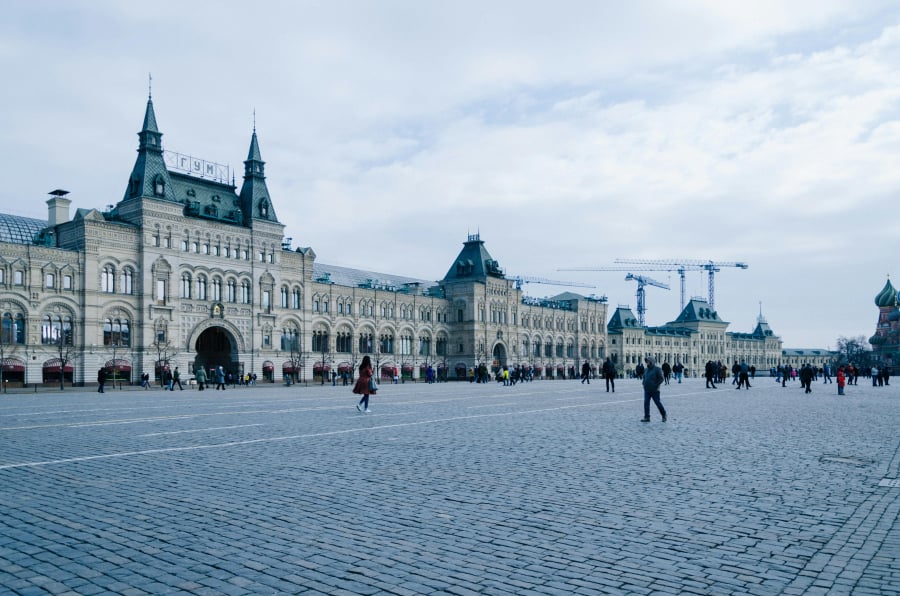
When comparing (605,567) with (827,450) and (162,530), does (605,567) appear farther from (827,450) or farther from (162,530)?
(827,450)

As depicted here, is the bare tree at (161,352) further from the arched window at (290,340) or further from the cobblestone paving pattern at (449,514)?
the cobblestone paving pattern at (449,514)

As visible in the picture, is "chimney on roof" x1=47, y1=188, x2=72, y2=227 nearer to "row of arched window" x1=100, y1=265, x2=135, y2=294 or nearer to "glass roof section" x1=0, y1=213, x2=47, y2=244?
"glass roof section" x1=0, y1=213, x2=47, y2=244

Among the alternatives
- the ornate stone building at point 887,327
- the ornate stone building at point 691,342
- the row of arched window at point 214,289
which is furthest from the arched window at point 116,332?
the ornate stone building at point 887,327

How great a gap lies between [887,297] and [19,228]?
5336 inches

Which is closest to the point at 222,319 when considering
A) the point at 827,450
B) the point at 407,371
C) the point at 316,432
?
the point at 407,371

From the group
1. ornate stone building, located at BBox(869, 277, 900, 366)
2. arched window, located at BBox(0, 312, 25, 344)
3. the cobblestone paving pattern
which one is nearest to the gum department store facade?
arched window, located at BBox(0, 312, 25, 344)

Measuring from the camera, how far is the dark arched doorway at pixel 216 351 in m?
68.5

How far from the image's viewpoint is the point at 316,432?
1634 cm

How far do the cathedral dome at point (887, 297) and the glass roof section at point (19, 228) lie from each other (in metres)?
133

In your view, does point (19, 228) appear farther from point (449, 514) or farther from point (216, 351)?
point (449, 514)

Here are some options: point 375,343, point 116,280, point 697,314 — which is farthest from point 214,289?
point 697,314

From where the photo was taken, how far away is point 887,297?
5167 inches

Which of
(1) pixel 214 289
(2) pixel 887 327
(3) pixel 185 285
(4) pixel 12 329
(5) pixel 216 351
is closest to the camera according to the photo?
(4) pixel 12 329

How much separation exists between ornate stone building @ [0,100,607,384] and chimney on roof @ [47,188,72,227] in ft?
0.33
